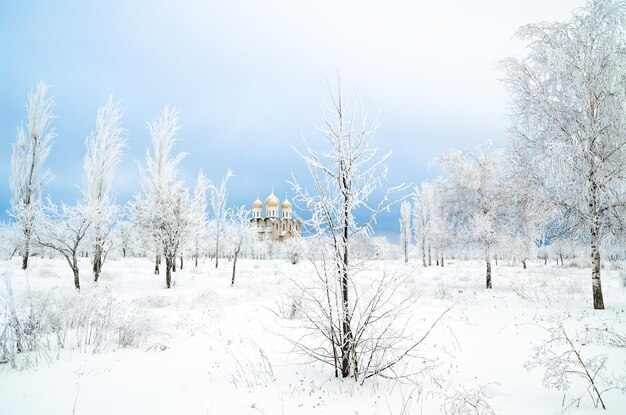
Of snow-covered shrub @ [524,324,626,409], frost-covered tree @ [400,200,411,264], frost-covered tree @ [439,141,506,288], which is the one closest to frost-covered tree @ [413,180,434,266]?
frost-covered tree @ [400,200,411,264]

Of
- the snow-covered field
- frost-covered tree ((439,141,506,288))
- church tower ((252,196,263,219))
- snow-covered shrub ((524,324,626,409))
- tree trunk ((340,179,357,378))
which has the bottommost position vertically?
the snow-covered field

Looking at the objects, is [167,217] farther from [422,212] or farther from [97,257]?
[422,212]

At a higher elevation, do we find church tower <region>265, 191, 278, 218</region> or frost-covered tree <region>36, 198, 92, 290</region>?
church tower <region>265, 191, 278, 218</region>

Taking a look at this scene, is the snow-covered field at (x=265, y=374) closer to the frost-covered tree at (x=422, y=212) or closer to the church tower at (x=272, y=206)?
the frost-covered tree at (x=422, y=212)

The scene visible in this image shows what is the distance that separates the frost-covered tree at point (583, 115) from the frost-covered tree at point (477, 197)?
6.02 m

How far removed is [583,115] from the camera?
848 centimetres

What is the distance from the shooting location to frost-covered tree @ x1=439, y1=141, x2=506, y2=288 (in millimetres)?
14805

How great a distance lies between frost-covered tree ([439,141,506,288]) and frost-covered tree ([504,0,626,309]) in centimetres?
602

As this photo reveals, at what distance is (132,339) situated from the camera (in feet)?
18.6

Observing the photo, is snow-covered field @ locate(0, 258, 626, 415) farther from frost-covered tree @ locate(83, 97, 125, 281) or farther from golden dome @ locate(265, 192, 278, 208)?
golden dome @ locate(265, 192, 278, 208)

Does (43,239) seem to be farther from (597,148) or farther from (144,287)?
(597,148)

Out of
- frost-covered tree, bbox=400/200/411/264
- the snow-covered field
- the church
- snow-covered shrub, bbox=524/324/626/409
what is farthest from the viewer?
the church

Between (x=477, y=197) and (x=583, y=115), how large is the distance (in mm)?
7394

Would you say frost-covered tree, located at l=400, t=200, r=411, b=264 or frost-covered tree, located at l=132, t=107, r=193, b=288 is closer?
frost-covered tree, located at l=132, t=107, r=193, b=288
